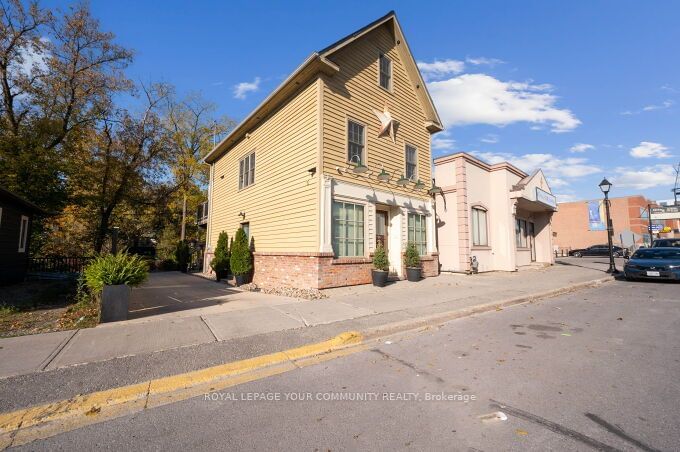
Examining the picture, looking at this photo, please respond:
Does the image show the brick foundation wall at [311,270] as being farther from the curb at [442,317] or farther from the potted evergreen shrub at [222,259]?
the curb at [442,317]

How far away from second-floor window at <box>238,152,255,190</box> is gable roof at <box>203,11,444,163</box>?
142 cm

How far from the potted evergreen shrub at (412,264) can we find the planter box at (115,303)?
30.9 ft

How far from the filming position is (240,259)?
1329 cm

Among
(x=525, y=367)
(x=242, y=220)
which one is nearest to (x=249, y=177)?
(x=242, y=220)

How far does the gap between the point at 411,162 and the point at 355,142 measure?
145 inches

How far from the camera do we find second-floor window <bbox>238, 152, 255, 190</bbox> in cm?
1562

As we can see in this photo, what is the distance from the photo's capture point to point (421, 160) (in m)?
15.1

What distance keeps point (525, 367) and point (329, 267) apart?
22.0ft

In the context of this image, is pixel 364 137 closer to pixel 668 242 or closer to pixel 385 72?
pixel 385 72

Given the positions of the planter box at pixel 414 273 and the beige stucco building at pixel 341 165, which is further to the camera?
the planter box at pixel 414 273

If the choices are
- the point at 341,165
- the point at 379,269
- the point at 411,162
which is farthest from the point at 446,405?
the point at 411,162

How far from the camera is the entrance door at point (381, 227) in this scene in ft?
41.8

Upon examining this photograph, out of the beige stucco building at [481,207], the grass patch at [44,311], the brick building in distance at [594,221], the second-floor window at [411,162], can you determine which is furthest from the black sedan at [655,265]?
the brick building in distance at [594,221]

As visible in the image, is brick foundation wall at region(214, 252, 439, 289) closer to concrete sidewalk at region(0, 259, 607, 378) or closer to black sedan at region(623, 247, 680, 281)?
concrete sidewalk at region(0, 259, 607, 378)
